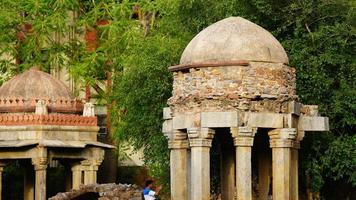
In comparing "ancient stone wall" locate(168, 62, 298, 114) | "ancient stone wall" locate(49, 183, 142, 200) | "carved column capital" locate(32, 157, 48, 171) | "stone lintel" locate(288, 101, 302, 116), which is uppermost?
"ancient stone wall" locate(168, 62, 298, 114)

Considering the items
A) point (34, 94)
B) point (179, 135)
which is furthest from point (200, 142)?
point (34, 94)

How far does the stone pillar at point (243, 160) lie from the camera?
2862 centimetres

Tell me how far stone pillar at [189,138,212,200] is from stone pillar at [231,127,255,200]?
0.64m

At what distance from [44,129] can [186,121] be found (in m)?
11.2

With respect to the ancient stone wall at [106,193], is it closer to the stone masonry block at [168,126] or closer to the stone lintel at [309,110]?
the stone masonry block at [168,126]

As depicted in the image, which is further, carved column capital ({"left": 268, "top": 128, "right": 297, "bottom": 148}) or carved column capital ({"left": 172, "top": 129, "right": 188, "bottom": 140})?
carved column capital ({"left": 172, "top": 129, "right": 188, "bottom": 140})

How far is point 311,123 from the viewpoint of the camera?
30.3 metres

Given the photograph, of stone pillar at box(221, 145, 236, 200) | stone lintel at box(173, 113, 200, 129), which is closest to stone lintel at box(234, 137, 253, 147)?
stone lintel at box(173, 113, 200, 129)

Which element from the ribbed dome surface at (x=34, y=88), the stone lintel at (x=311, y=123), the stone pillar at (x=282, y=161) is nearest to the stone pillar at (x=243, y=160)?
the stone pillar at (x=282, y=161)

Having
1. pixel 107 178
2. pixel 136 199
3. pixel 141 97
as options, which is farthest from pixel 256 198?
pixel 107 178

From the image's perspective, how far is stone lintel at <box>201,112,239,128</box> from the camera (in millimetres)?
28734

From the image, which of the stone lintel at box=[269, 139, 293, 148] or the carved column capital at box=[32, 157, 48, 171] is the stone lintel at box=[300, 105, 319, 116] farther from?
the carved column capital at box=[32, 157, 48, 171]

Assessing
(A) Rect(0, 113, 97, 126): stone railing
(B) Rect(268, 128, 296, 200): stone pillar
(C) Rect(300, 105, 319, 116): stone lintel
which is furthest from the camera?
(A) Rect(0, 113, 97, 126): stone railing

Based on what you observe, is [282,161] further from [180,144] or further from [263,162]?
[263,162]
